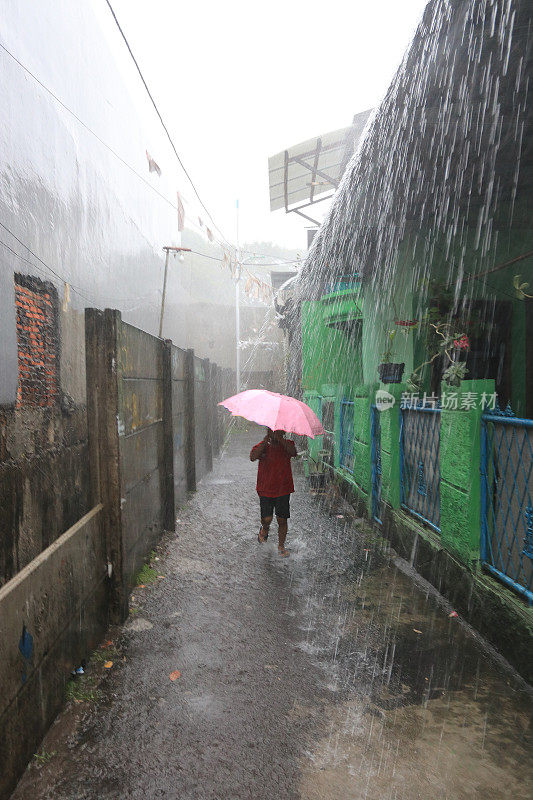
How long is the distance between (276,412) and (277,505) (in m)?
1.29

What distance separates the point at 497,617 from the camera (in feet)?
11.4

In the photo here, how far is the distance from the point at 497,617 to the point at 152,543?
345cm

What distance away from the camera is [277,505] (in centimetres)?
→ 582

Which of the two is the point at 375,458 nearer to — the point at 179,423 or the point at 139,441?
the point at 179,423

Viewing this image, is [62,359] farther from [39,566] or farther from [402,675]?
[402,675]

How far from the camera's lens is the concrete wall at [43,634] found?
7.06 ft

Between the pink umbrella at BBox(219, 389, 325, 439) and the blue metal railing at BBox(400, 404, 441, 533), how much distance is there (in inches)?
41.1

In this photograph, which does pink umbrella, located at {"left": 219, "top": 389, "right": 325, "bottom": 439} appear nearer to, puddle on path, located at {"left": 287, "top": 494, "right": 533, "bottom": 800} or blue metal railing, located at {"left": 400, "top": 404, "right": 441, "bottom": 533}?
blue metal railing, located at {"left": 400, "top": 404, "right": 441, "bottom": 533}

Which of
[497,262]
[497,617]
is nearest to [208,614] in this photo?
[497,617]

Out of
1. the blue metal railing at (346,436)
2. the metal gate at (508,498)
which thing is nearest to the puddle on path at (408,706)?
the metal gate at (508,498)

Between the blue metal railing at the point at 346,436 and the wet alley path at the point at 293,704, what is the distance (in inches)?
149

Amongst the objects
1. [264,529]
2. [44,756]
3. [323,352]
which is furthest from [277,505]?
[323,352]

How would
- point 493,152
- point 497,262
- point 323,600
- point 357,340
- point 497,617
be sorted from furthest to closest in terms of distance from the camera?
1. point 357,340
2. point 497,262
3. point 493,152
4. point 323,600
5. point 497,617

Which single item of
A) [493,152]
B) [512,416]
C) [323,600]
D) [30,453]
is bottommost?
[323,600]
